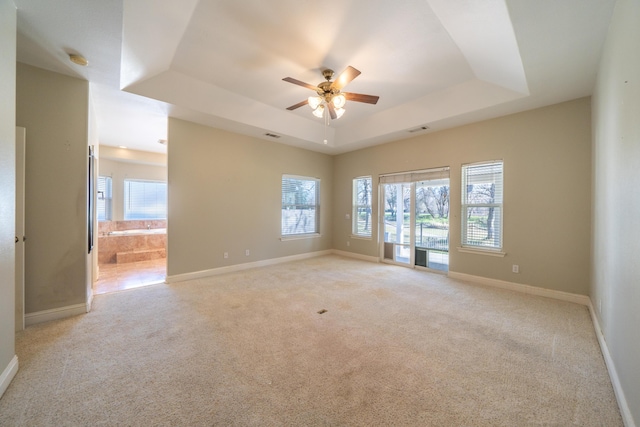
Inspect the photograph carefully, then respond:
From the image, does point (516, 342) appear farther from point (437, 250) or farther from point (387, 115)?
point (387, 115)

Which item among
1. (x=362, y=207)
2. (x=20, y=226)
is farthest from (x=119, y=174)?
(x=362, y=207)

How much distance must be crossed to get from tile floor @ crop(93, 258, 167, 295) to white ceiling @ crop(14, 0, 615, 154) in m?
2.80

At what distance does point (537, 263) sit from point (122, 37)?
5.72m

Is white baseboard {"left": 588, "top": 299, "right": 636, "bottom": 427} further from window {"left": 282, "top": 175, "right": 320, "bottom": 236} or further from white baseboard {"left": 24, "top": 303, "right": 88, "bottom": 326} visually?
window {"left": 282, "top": 175, "right": 320, "bottom": 236}

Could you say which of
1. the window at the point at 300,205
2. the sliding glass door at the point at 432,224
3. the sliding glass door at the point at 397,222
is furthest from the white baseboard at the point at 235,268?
the sliding glass door at the point at 432,224

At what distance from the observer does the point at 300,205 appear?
608 centimetres

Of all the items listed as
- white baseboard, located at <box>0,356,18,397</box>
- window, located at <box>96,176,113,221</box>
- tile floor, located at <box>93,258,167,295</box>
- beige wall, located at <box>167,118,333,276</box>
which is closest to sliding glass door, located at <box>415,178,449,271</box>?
beige wall, located at <box>167,118,333,276</box>

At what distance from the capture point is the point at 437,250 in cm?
489

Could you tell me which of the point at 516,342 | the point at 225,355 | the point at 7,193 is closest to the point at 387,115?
the point at 516,342

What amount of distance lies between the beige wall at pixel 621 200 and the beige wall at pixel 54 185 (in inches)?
192

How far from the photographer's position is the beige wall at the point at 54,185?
2.65 metres

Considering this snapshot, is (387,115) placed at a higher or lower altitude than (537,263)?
higher

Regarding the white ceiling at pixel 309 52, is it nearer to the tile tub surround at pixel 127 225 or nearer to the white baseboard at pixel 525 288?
the white baseboard at pixel 525 288

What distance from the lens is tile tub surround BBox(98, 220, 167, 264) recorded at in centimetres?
566
